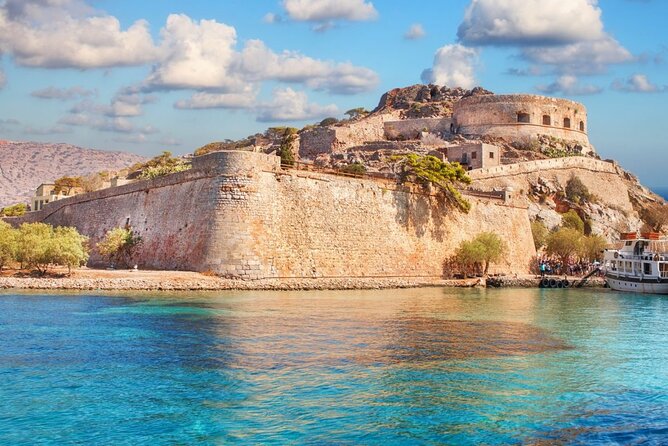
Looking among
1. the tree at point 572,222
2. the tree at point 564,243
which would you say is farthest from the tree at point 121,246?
the tree at point 572,222

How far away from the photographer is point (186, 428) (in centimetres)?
1130

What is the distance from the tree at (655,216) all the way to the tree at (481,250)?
23.5 metres

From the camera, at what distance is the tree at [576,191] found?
55.5 m

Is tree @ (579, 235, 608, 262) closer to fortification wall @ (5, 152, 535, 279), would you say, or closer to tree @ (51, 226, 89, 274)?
fortification wall @ (5, 152, 535, 279)

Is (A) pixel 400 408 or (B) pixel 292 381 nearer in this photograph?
(A) pixel 400 408

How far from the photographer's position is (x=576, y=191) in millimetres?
55656

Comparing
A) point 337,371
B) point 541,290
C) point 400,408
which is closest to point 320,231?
point 541,290

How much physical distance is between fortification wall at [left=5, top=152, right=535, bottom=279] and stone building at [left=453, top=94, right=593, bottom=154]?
20430mm

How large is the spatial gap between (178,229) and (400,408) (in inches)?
869

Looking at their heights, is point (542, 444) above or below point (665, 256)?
below

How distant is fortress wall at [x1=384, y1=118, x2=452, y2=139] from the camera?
63.0m

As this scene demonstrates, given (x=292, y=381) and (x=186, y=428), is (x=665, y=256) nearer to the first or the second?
(x=292, y=381)

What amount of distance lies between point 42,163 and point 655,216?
3849 inches

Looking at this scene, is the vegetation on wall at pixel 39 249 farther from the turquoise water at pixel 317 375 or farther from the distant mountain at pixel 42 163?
the distant mountain at pixel 42 163
